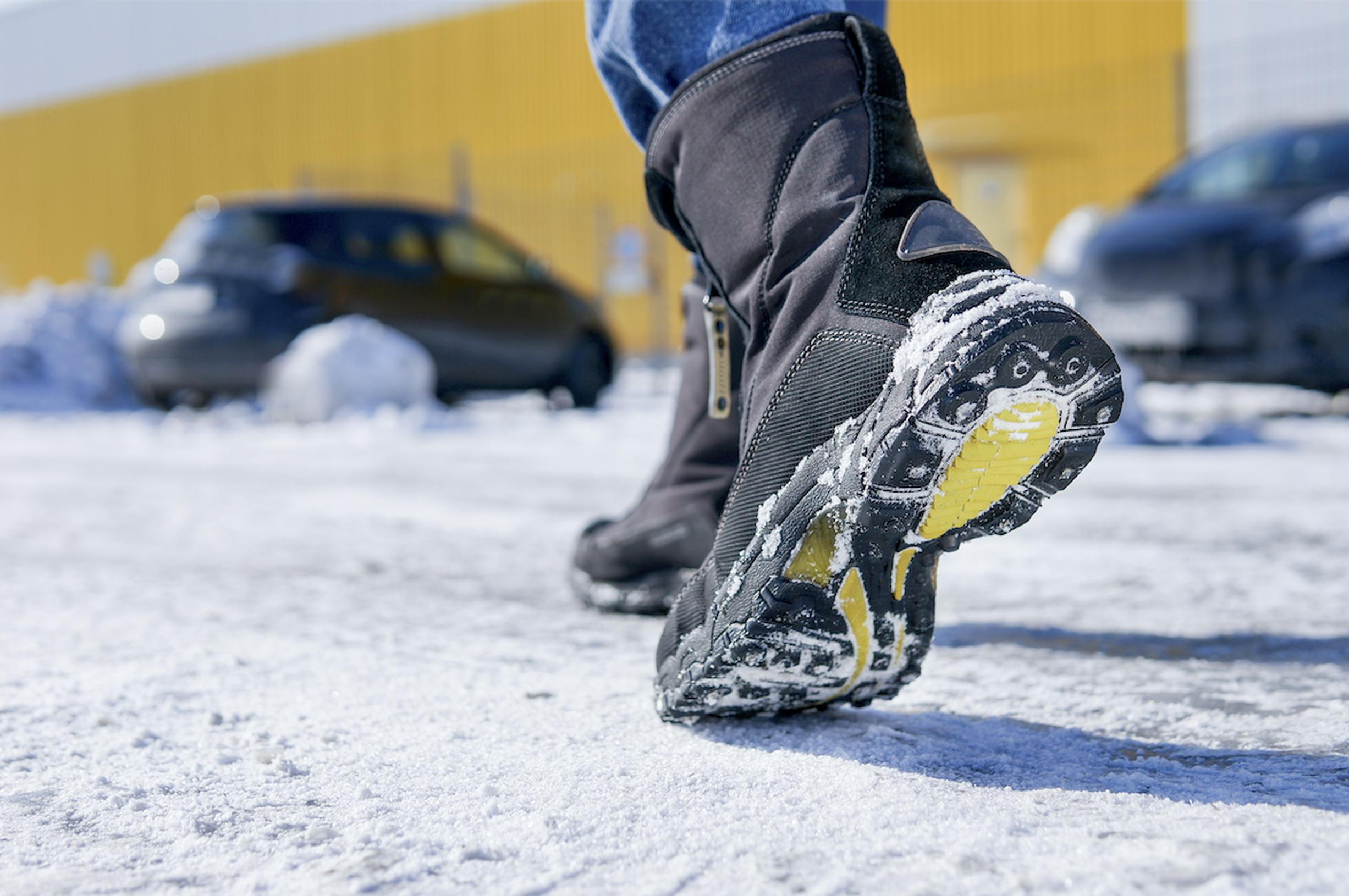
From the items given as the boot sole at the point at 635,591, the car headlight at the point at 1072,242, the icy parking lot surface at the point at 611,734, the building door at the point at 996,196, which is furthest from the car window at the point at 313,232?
the building door at the point at 996,196

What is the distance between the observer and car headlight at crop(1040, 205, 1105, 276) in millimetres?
5043

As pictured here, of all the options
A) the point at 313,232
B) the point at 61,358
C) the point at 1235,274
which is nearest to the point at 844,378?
the point at 1235,274

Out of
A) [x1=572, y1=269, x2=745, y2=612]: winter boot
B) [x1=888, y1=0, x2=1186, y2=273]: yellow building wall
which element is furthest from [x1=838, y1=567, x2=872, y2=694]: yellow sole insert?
[x1=888, y1=0, x2=1186, y2=273]: yellow building wall

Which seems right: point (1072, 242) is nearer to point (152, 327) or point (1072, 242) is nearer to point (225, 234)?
point (225, 234)

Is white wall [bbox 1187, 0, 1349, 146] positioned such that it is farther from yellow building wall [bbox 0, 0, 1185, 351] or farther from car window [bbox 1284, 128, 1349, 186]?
car window [bbox 1284, 128, 1349, 186]

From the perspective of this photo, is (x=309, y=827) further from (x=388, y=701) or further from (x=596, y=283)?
(x=596, y=283)

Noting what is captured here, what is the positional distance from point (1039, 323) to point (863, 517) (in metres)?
0.18

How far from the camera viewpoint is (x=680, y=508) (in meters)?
1.53

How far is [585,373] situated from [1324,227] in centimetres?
411

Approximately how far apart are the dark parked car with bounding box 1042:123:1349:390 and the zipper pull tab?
3.76 m

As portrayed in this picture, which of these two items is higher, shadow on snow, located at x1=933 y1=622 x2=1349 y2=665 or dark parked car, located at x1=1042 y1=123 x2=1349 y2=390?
dark parked car, located at x1=1042 y1=123 x2=1349 y2=390

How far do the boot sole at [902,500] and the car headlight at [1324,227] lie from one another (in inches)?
156

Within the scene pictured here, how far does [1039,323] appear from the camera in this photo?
0.84 meters

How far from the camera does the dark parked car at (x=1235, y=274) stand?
4383 mm
